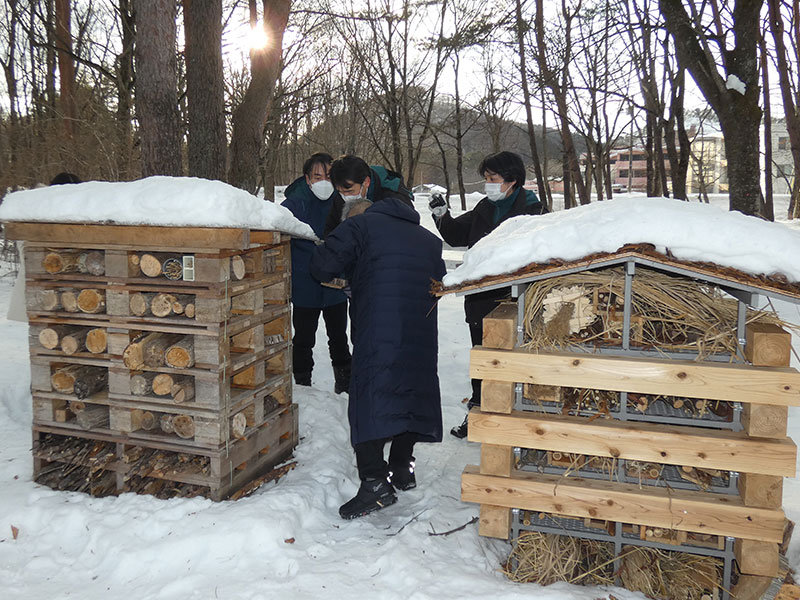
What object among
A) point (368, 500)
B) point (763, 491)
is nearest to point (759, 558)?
point (763, 491)

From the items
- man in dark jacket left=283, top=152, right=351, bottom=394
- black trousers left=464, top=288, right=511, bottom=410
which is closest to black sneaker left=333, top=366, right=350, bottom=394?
man in dark jacket left=283, top=152, right=351, bottom=394

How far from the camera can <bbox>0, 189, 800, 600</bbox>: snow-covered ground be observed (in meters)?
2.91

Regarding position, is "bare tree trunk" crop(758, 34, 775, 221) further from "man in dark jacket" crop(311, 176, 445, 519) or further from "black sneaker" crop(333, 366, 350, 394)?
"man in dark jacket" crop(311, 176, 445, 519)

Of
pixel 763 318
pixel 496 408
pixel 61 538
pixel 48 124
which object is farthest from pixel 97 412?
pixel 48 124

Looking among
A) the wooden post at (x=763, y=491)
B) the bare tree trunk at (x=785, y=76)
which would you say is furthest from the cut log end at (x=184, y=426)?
the bare tree trunk at (x=785, y=76)

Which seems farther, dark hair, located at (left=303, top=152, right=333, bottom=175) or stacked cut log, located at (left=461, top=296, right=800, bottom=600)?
dark hair, located at (left=303, top=152, right=333, bottom=175)

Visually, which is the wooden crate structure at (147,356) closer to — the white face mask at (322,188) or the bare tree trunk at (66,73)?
the white face mask at (322,188)

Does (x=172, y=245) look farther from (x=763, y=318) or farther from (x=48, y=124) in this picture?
(x=48, y=124)

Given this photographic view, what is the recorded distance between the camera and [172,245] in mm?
3449

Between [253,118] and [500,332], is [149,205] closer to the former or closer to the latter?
[500,332]

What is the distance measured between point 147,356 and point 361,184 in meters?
1.74

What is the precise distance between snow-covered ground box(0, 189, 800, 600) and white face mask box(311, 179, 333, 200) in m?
2.25

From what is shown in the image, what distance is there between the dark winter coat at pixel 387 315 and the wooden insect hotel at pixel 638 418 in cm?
68

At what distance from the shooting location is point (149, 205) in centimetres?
339
